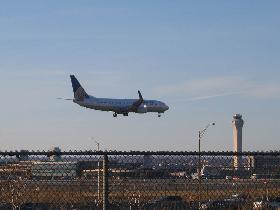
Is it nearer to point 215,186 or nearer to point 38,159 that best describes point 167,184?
point 215,186

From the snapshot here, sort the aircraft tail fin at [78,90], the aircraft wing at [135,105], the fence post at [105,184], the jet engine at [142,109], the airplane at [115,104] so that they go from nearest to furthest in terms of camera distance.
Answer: the fence post at [105,184] → the aircraft wing at [135,105] → the jet engine at [142,109] → the airplane at [115,104] → the aircraft tail fin at [78,90]

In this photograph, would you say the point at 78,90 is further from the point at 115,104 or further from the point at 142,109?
the point at 142,109

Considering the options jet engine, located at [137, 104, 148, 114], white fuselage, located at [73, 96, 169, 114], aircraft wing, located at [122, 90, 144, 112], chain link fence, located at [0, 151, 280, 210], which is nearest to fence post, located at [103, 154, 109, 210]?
chain link fence, located at [0, 151, 280, 210]

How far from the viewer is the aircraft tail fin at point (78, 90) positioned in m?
91.3

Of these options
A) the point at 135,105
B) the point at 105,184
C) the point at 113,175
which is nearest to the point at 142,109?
the point at 135,105

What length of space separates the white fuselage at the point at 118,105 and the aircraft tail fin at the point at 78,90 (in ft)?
2.23

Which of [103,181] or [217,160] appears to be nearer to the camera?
[103,181]

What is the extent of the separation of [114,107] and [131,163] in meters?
80.9

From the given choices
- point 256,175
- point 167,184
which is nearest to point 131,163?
point 167,184

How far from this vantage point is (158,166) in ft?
30.5

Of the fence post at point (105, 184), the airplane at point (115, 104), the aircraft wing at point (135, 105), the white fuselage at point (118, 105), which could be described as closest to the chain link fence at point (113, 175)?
the fence post at point (105, 184)

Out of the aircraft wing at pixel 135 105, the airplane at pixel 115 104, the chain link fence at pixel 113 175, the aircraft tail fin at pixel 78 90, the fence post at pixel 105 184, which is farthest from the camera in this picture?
the aircraft tail fin at pixel 78 90

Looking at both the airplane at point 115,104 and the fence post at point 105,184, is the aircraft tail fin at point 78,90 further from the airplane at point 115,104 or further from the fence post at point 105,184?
the fence post at point 105,184

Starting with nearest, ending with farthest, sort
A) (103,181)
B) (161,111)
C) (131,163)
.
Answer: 1. (103,181)
2. (131,163)
3. (161,111)
